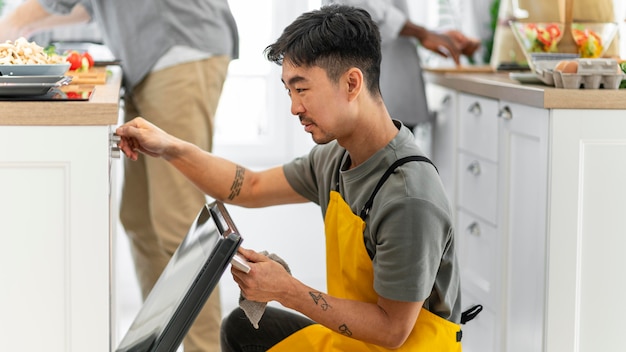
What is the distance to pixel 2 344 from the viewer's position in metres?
1.54

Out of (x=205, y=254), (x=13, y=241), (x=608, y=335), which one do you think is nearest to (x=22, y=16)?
(x=13, y=241)

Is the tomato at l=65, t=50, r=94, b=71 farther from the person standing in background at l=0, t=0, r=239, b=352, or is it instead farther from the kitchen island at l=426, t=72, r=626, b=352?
the kitchen island at l=426, t=72, r=626, b=352

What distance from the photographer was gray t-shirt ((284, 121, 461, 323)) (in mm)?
1498

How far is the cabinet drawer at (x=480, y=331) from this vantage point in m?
2.62

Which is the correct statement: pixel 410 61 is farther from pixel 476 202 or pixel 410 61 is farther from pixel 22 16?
pixel 22 16

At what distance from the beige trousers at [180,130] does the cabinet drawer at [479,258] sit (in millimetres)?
744

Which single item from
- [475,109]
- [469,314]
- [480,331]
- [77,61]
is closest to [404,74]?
[475,109]

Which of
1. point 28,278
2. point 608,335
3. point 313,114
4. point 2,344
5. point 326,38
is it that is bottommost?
point 608,335

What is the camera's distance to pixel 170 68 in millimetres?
2512

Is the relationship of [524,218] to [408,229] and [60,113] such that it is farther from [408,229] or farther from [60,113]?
[60,113]

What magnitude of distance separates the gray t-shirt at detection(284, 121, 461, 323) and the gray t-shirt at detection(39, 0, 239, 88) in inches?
38.6

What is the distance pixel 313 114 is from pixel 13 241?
0.52 m

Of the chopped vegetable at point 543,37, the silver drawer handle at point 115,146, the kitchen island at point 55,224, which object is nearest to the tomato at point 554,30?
the chopped vegetable at point 543,37

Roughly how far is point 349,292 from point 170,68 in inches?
42.5
